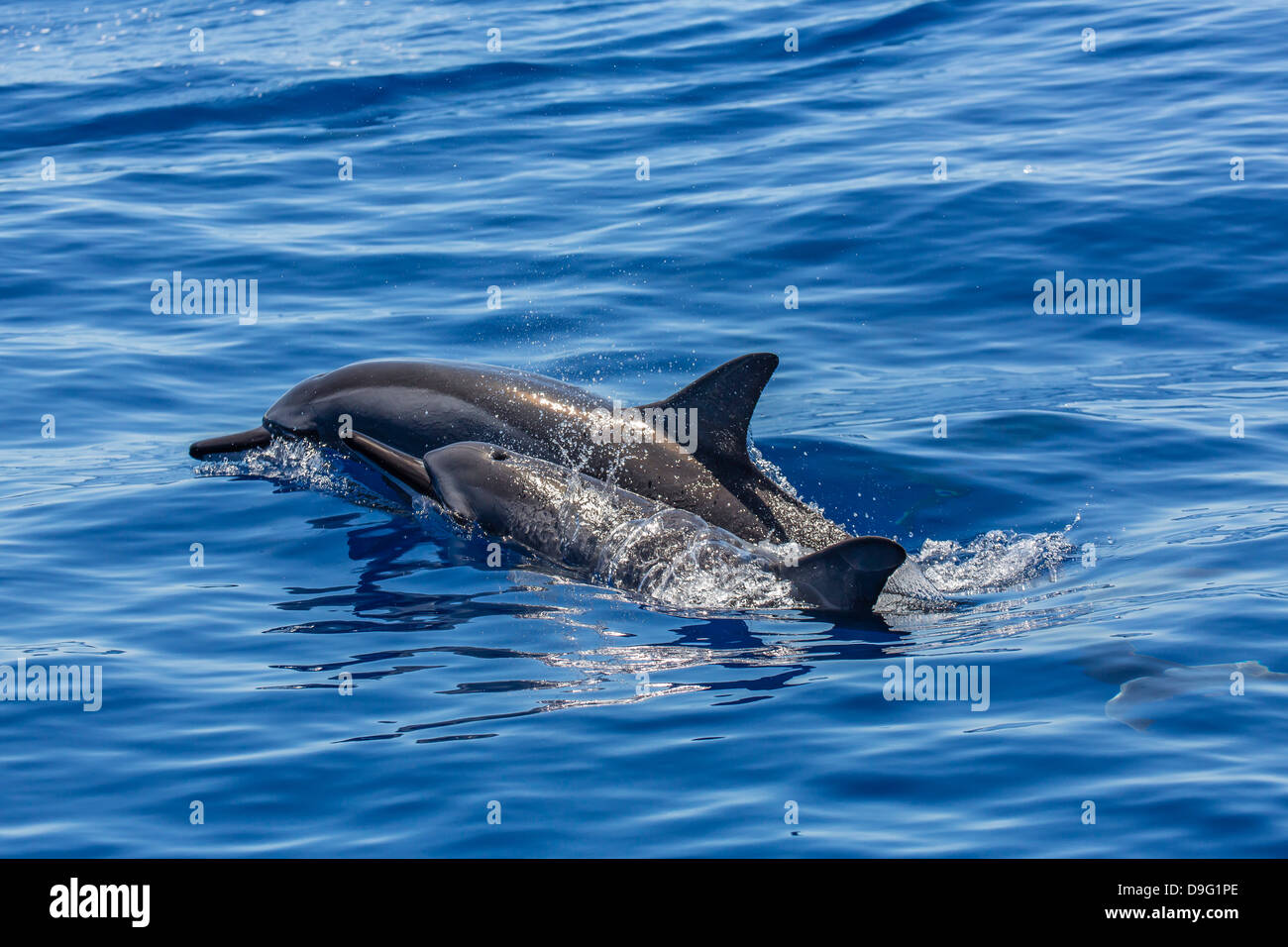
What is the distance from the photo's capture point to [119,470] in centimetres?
1216

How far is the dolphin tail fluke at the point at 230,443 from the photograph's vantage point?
38.9ft

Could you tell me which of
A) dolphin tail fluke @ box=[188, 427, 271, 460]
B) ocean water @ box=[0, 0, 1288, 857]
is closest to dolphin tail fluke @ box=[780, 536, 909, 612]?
ocean water @ box=[0, 0, 1288, 857]

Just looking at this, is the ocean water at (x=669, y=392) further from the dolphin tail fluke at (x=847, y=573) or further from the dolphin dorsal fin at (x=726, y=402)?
the dolphin dorsal fin at (x=726, y=402)

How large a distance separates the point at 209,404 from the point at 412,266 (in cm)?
406

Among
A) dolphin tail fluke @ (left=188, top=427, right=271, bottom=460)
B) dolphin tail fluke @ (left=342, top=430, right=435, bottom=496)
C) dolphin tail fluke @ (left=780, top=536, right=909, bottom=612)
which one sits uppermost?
dolphin tail fluke @ (left=188, top=427, right=271, bottom=460)

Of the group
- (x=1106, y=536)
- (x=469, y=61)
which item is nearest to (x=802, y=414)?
(x=1106, y=536)

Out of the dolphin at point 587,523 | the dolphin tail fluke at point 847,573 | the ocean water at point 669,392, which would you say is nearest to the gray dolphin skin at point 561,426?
the dolphin at point 587,523

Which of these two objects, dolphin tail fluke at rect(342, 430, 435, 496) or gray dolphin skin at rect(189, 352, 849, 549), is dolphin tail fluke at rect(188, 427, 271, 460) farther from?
dolphin tail fluke at rect(342, 430, 435, 496)

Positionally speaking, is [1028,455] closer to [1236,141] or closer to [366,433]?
[366,433]

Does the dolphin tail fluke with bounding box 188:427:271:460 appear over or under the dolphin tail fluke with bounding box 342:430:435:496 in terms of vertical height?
over

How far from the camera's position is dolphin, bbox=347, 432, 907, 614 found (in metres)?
9.23

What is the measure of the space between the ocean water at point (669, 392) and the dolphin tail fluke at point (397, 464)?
321 mm

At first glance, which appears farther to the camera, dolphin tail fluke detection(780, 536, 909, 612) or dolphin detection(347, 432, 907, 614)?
dolphin detection(347, 432, 907, 614)

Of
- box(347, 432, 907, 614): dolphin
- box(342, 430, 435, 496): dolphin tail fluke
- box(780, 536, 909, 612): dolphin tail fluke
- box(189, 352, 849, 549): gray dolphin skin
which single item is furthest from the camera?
box(342, 430, 435, 496): dolphin tail fluke
